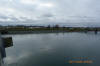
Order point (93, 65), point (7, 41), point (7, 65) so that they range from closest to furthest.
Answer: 1. point (7, 65)
2. point (93, 65)
3. point (7, 41)

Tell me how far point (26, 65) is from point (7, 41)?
17.1 ft

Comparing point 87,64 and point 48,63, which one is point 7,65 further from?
point 87,64

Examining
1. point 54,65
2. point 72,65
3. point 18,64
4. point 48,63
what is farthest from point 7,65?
point 72,65

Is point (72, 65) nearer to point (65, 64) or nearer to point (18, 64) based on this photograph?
point (65, 64)

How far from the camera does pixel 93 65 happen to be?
7223 mm

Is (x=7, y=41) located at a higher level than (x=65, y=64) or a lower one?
higher

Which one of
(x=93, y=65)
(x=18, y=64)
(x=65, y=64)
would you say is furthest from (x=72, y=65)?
(x=18, y=64)

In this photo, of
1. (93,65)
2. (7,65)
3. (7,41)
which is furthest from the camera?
(7,41)

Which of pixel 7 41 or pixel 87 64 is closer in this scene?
pixel 87 64

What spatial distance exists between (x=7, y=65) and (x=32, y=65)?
2259 mm

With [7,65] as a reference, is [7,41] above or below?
above

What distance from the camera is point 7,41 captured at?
10.2 m

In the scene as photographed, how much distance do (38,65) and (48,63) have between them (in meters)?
1.05

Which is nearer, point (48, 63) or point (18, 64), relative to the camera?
point (18, 64)
